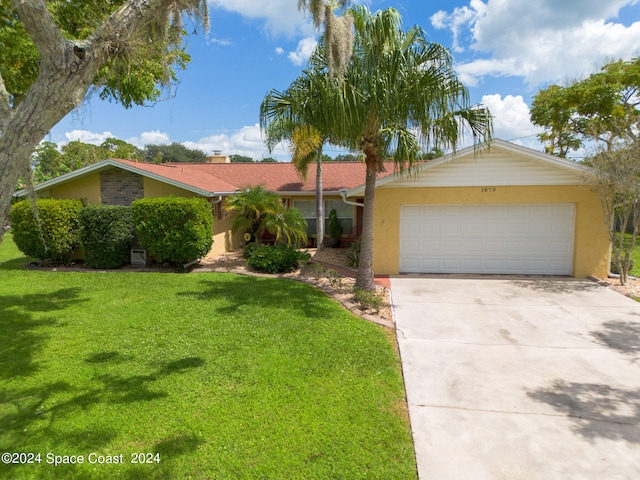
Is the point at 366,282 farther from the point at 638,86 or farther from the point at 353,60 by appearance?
the point at 638,86

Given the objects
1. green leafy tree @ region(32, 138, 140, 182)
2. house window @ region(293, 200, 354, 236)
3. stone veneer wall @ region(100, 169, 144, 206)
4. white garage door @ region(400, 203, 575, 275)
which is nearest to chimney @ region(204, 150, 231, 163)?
house window @ region(293, 200, 354, 236)

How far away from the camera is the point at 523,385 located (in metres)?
4.60

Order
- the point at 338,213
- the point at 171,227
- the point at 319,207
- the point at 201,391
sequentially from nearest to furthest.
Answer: the point at 201,391, the point at 171,227, the point at 319,207, the point at 338,213

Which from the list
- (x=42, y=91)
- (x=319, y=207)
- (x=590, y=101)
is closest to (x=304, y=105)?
(x=42, y=91)

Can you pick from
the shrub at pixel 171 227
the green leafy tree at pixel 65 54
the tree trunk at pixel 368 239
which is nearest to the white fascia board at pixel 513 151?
the tree trunk at pixel 368 239

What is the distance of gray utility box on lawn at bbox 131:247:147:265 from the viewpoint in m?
11.8

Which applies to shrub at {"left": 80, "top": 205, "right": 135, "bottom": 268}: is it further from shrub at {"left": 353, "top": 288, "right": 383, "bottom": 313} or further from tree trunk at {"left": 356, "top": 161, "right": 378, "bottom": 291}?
shrub at {"left": 353, "top": 288, "right": 383, "bottom": 313}

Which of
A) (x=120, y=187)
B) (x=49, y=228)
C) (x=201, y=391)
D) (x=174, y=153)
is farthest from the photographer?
(x=174, y=153)

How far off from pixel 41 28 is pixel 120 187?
10264 mm

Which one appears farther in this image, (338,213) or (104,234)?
(338,213)

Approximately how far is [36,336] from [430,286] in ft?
28.1

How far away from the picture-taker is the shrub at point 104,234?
1088 centimetres

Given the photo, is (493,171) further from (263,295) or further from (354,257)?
(263,295)

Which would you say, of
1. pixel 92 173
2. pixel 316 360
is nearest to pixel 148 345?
pixel 316 360
